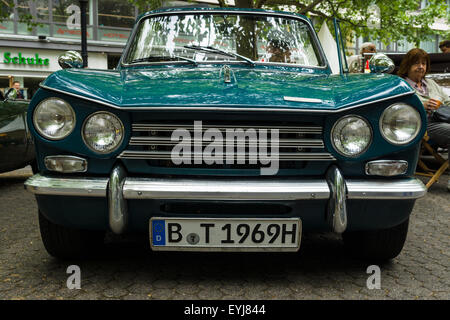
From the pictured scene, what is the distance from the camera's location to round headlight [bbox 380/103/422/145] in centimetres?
240

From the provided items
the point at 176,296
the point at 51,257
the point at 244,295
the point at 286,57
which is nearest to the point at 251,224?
the point at 244,295

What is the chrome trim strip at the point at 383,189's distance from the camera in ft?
7.61

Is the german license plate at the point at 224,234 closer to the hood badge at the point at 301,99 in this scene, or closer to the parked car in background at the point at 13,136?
the hood badge at the point at 301,99

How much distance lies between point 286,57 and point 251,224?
1730mm

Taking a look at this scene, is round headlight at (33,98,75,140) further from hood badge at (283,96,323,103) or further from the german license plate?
hood badge at (283,96,323,103)

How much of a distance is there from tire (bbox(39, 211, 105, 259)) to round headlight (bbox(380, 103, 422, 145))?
179 cm

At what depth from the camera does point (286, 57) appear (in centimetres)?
359

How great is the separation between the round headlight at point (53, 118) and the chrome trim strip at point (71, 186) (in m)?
0.23

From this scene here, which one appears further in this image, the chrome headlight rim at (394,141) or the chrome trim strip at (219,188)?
the chrome headlight rim at (394,141)

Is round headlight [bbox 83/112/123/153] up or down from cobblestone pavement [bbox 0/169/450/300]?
up

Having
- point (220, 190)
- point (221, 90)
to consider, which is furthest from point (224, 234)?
point (221, 90)

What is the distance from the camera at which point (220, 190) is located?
222 cm

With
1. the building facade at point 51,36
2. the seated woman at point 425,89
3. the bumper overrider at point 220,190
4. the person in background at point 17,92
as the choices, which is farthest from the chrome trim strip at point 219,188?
the building facade at point 51,36

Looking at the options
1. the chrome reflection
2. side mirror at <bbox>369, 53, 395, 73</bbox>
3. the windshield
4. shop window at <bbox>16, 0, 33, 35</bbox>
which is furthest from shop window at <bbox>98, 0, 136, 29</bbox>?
the chrome reflection
